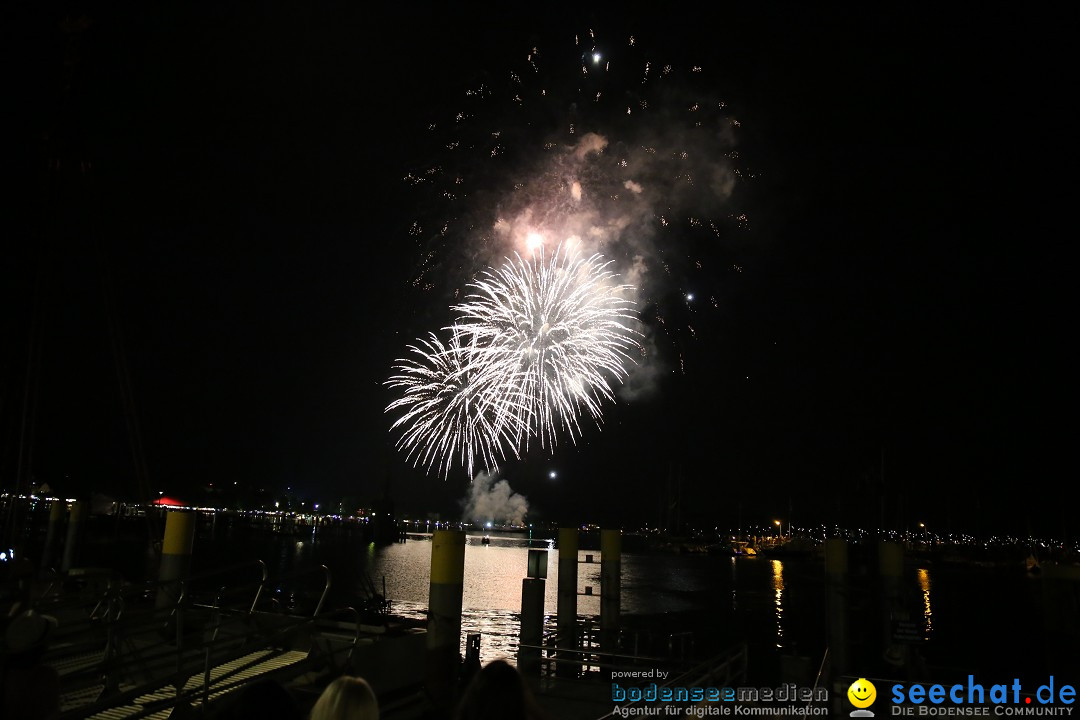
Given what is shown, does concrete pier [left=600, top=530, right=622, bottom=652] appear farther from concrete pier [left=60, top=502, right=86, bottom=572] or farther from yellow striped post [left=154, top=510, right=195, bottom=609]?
concrete pier [left=60, top=502, right=86, bottom=572]

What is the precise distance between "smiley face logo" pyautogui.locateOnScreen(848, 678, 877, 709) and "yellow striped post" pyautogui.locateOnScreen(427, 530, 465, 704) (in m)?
6.90

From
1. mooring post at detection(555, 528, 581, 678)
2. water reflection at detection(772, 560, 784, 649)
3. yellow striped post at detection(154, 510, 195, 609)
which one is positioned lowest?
water reflection at detection(772, 560, 784, 649)

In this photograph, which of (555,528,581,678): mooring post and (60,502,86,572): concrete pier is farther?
(60,502,86,572): concrete pier

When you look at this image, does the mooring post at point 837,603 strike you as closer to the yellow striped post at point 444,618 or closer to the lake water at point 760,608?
the lake water at point 760,608

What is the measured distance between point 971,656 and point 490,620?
27.8 metres

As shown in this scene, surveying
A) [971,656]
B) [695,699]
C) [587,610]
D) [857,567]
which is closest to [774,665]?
[971,656]

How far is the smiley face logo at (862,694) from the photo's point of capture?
11016 millimetres

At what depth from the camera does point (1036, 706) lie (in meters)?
11.5

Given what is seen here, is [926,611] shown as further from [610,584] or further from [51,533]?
[51,533]

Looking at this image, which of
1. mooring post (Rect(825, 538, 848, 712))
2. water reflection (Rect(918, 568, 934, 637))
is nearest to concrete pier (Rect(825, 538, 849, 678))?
mooring post (Rect(825, 538, 848, 712))

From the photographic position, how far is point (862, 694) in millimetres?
11055

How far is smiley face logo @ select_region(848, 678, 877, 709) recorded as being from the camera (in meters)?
11.0

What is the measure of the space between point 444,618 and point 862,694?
741 centimetres

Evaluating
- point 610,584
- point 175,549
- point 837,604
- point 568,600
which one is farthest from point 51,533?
point 837,604
